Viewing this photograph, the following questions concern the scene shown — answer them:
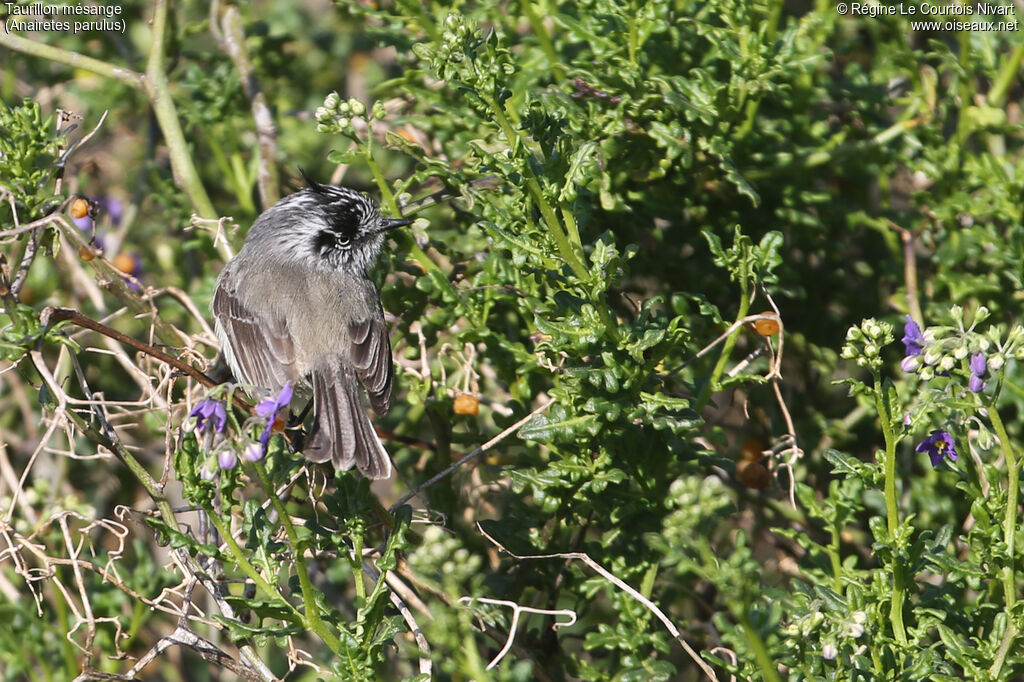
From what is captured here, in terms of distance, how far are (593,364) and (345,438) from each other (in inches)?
33.5

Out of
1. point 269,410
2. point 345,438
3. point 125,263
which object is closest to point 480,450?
point 345,438

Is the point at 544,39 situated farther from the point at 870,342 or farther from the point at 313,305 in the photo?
the point at 870,342

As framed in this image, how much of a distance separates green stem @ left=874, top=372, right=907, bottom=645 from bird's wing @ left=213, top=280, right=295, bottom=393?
7.07ft

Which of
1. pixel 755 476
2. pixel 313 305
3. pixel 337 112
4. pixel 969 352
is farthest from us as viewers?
pixel 313 305

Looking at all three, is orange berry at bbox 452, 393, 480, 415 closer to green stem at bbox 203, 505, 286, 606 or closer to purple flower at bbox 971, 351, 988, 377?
green stem at bbox 203, 505, 286, 606

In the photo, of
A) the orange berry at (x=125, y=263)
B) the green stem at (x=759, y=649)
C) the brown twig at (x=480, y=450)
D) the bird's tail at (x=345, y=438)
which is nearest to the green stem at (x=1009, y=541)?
the green stem at (x=759, y=649)

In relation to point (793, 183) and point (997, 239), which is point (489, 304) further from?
point (997, 239)

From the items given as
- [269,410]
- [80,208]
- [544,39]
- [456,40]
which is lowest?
[269,410]

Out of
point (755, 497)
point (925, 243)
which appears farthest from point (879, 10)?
point (755, 497)

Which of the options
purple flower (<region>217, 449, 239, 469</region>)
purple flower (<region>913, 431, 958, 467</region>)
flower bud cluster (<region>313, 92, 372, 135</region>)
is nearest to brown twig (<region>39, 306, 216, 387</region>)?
purple flower (<region>217, 449, 239, 469</region>)

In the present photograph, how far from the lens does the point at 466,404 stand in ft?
11.1

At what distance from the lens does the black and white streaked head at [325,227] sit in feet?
13.2

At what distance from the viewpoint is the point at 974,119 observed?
12.3ft

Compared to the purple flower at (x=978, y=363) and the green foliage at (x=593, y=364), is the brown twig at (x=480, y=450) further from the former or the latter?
the purple flower at (x=978, y=363)
